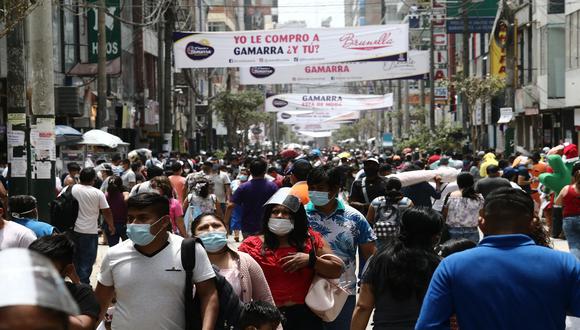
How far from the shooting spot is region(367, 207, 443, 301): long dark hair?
19.2 feet

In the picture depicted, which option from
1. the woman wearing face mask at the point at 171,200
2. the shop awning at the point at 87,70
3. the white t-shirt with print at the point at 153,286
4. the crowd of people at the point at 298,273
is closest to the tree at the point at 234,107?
the shop awning at the point at 87,70

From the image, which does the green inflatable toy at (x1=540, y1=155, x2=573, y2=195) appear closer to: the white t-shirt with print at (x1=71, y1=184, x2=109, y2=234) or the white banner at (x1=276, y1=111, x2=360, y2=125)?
the white t-shirt with print at (x1=71, y1=184, x2=109, y2=234)

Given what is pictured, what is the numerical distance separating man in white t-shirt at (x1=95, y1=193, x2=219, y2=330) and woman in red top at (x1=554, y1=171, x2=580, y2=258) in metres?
7.26

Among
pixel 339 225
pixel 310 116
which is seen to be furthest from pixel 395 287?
pixel 310 116

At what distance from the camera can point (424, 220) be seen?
604cm

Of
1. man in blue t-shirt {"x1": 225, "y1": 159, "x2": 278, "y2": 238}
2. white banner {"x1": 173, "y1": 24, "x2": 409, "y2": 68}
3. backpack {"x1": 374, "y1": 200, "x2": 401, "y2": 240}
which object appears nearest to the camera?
backpack {"x1": 374, "y1": 200, "x2": 401, "y2": 240}

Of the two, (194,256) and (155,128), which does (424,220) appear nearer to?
(194,256)

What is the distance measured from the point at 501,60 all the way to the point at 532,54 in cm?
207

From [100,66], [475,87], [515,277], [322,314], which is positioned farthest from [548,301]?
[475,87]

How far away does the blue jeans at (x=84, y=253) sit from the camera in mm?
12328

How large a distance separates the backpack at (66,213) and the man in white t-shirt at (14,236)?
14.7ft

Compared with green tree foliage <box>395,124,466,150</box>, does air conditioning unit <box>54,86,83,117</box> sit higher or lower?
higher

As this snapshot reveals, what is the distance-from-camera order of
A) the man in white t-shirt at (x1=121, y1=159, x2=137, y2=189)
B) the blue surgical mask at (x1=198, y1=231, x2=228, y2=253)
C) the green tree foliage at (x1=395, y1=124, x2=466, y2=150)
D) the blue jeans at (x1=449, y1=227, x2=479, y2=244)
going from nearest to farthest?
the blue surgical mask at (x1=198, y1=231, x2=228, y2=253) < the blue jeans at (x1=449, y1=227, x2=479, y2=244) < the man in white t-shirt at (x1=121, y1=159, x2=137, y2=189) < the green tree foliage at (x1=395, y1=124, x2=466, y2=150)

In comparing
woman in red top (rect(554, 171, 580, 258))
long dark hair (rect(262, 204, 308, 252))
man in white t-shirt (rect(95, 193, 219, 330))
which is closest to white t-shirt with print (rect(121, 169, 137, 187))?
woman in red top (rect(554, 171, 580, 258))
